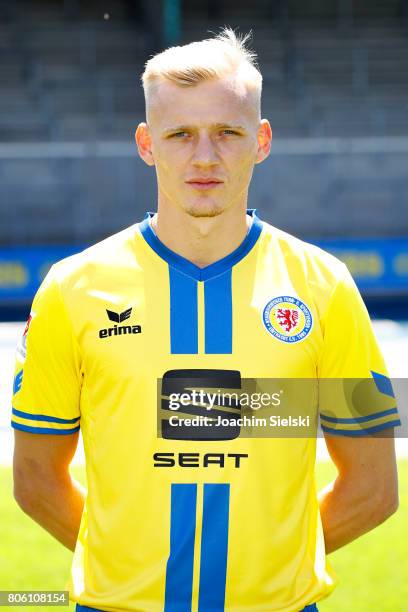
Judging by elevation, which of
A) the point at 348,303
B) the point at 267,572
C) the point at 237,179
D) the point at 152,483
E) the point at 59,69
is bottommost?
the point at 267,572

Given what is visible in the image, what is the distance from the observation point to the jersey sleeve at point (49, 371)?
207 centimetres

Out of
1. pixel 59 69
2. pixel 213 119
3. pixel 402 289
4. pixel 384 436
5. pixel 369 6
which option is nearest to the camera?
pixel 213 119

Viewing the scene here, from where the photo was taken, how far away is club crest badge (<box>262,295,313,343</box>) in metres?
2.06

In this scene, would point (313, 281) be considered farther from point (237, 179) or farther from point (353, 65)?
point (353, 65)

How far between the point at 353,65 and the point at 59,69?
242 inches

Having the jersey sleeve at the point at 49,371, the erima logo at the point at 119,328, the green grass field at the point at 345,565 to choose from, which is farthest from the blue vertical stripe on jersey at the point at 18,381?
the green grass field at the point at 345,565

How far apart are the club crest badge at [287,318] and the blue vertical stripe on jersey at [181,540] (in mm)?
350

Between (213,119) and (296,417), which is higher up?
(213,119)

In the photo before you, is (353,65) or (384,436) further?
(353,65)

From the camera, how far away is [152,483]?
79.1 inches

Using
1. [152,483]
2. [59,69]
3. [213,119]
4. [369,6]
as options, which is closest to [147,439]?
[152,483]

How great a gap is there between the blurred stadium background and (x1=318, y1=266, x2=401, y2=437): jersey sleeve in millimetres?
7394

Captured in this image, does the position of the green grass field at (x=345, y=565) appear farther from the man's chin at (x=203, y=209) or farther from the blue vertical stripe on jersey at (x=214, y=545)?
the man's chin at (x=203, y=209)

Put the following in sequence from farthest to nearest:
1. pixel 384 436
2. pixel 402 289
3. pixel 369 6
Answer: pixel 369 6 → pixel 402 289 → pixel 384 436
